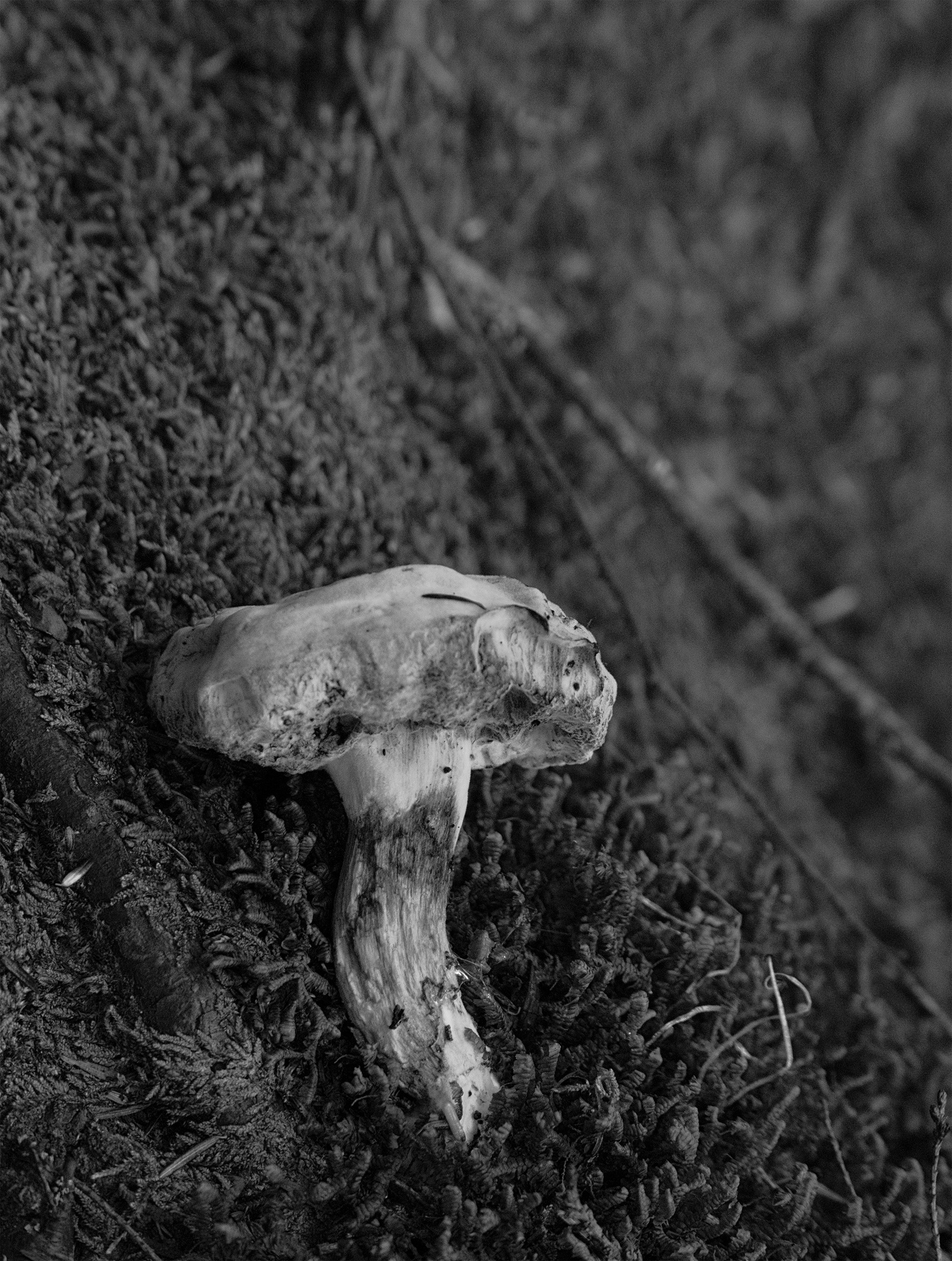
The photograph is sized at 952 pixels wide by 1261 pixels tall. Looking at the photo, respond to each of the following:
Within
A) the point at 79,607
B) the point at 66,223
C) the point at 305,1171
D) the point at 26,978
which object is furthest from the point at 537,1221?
the point at 66,223

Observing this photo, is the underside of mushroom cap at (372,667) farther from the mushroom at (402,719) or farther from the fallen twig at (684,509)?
the fallen twig at (684,509)

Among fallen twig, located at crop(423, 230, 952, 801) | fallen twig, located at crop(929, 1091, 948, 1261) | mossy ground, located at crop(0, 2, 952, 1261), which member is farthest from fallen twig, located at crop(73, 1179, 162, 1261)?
fallen twig, located at crop(423, 230, 952, 801)

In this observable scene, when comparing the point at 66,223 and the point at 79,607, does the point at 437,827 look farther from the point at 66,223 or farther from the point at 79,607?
the point at 66,223

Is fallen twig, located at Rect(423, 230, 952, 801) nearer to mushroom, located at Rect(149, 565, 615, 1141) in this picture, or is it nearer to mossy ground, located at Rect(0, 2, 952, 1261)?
mossy ground, located at Rect(0, 2, 952, 1261)

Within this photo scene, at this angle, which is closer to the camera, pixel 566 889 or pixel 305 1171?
pixel 305 1171

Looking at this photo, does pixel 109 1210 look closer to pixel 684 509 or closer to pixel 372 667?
pixel 372 667

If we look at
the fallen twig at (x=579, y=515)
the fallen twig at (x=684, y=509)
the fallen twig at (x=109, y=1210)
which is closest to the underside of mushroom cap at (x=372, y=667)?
the fallen twig at (x=109, y=1210)
